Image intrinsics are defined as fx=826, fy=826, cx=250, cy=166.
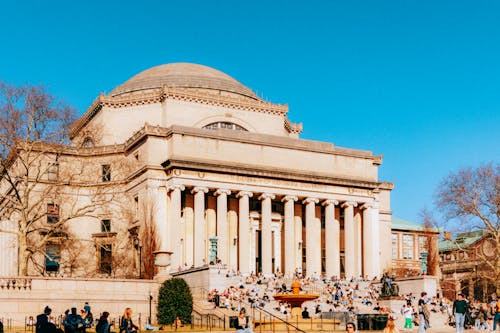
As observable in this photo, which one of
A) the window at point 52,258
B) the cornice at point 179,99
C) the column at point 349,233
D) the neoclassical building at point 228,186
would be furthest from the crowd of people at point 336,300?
the cornice at point 179,99

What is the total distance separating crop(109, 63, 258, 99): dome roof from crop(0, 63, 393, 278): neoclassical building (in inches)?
31.0

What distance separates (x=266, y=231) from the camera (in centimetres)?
7419

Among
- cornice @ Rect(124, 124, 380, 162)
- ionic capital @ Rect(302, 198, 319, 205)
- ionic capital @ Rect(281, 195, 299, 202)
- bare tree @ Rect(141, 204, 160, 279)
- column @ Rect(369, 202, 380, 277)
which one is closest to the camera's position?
bare tree @ Rect(141, 204, 160, 279)

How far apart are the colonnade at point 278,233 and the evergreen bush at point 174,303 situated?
69.2 feet

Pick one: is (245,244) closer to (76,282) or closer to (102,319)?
(76,282)

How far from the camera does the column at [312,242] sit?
75.9m

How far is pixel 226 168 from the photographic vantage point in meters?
72.4

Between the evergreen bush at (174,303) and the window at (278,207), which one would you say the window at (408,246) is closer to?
the window at (278,207)

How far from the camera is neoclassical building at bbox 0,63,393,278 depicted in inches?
2813

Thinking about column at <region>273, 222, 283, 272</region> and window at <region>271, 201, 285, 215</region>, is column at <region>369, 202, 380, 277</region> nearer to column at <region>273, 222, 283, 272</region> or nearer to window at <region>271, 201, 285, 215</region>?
window at <region>271, 201, 285, 215</region>

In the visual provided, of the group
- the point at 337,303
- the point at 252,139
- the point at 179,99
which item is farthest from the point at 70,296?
the point at 179,99

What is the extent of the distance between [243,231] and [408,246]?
46556 millimetres

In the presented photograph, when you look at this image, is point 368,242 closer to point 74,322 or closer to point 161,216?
point 161,216

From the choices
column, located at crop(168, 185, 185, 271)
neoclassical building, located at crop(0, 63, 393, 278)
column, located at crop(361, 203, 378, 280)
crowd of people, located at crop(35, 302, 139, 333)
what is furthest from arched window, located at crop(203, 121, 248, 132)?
crowd of people, located at crop(35, 302, 139, 333)
